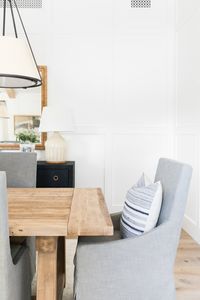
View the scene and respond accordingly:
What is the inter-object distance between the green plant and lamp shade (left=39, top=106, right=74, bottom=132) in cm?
51

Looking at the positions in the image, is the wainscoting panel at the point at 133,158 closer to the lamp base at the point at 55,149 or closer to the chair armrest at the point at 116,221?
the lamp base at the point at 55,149

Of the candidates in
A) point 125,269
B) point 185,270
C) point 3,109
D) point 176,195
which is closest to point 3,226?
point 125,269

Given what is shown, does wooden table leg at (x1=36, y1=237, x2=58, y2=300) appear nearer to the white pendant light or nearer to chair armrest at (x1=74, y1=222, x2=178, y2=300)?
chair armrest at (x1=74, y1=222, x2=178, y2=300)

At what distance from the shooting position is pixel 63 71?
3.74m

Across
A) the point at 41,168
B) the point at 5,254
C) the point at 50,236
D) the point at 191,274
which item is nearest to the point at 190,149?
the point at 191,274

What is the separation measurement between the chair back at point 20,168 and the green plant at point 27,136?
4.33 ft

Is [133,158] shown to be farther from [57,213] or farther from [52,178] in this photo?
[57,213]

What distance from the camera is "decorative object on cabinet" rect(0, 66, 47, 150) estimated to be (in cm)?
367

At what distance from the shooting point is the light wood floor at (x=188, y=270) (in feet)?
6.56

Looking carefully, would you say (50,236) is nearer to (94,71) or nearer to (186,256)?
(186,256)

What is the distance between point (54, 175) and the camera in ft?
11.0

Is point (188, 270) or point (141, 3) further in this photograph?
point (141, 3)

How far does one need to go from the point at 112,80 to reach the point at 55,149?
3.67 feet

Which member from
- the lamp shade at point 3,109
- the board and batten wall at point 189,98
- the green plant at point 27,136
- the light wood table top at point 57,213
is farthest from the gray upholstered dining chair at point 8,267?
the lamp shade at point 3,109
